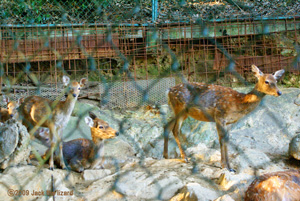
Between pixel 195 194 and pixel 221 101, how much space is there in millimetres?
1241

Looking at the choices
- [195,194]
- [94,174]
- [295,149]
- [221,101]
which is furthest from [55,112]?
[295,149]

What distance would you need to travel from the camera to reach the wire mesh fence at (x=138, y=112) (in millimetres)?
2770

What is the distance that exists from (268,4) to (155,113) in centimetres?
236

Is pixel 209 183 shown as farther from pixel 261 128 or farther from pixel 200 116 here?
pixel 261 128

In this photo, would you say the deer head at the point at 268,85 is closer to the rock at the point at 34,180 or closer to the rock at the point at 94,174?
the rock at the point at 94,174

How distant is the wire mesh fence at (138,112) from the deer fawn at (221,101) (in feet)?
0.05

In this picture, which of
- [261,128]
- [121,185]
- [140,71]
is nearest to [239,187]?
[121,185]

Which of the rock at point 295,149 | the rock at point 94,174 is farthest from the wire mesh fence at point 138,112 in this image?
the rock at point 295,149

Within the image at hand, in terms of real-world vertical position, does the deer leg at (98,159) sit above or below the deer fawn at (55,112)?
below

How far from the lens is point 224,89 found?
3582 mm

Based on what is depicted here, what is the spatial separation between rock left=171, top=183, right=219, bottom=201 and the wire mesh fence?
0.4 inches

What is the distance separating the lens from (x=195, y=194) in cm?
246

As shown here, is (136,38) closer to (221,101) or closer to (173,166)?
(221,101)

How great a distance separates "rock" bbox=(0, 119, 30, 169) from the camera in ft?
10.3
